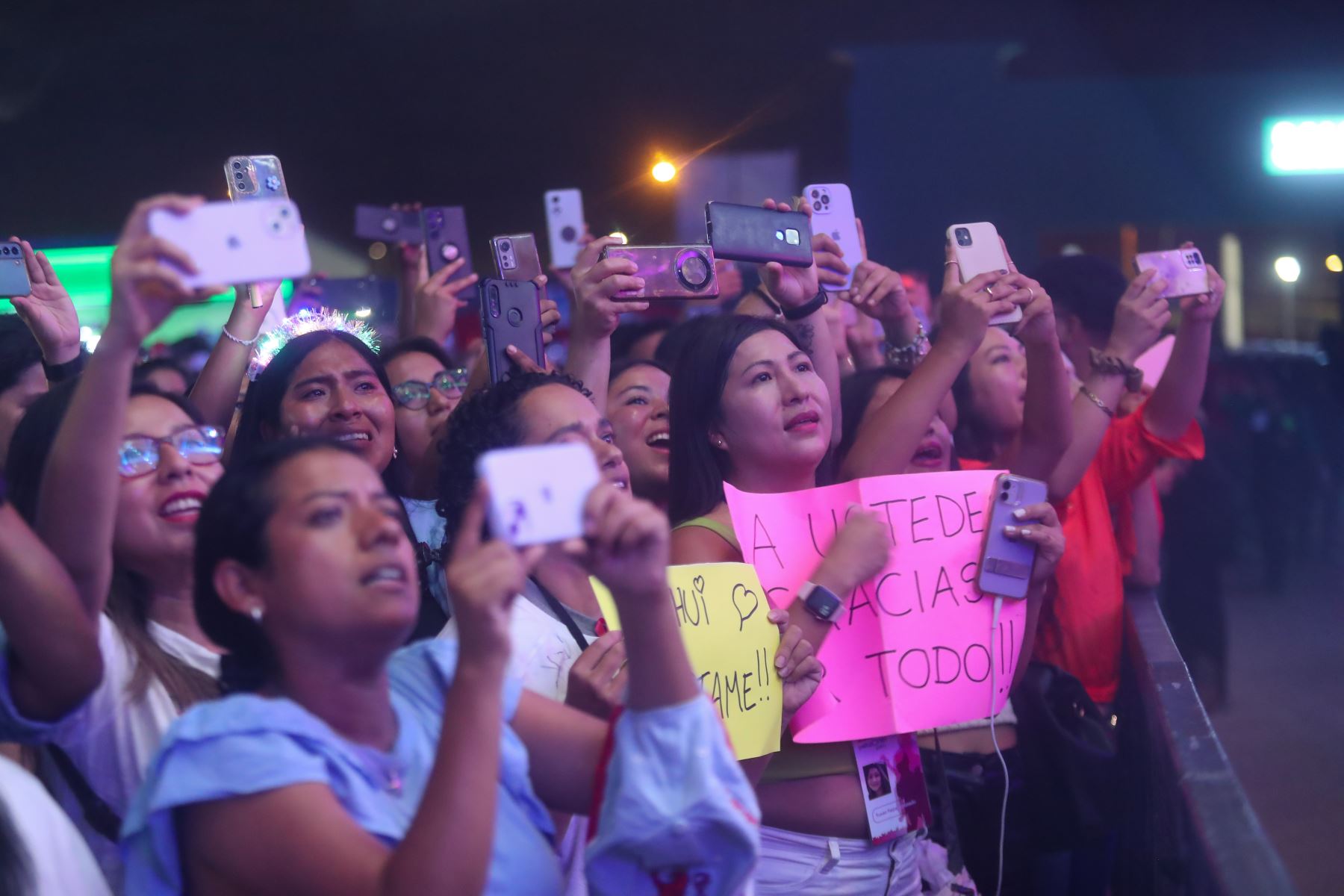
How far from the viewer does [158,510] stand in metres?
1.96

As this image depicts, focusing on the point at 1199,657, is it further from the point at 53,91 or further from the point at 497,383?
the point at 53,91

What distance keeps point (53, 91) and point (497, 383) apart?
31.2ft

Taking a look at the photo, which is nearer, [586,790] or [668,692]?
[668,692]

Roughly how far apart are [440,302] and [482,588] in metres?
2.08

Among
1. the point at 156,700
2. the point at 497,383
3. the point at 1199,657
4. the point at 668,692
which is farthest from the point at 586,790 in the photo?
the point at 1199,657

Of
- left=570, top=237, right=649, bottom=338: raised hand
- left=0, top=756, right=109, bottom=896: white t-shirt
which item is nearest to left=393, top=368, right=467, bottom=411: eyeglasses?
left=570, top=237, right=649, bottom=338: raised hand

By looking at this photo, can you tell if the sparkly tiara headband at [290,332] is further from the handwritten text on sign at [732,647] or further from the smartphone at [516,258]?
the handwritten text on sign at [732,647]

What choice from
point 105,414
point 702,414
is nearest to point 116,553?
point 105,414

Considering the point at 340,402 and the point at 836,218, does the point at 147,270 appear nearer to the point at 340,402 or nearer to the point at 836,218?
the point at 340,402

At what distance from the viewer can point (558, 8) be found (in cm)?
987

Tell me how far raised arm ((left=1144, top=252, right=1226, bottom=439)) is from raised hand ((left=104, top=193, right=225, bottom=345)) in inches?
91.8

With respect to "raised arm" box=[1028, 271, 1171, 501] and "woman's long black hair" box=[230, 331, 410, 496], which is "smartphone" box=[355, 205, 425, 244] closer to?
"woman's long black hair" box=[230, 331, 410, 496]

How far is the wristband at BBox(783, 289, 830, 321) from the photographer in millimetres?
2771

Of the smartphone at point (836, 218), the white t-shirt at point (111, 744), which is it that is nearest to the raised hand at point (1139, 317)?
the smartphone at point (836, 218)
